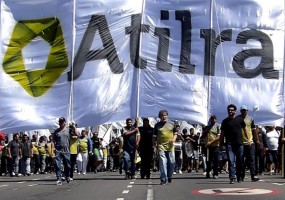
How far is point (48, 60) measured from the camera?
22781 millimetres

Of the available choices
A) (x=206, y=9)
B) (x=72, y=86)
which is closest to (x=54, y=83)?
(x=72, y=86)

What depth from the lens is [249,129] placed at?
65.3ft

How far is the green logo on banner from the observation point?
2277cm

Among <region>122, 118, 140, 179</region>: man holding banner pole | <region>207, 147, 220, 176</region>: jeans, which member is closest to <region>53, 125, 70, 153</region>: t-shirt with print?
<region>122, 118, 140, 179</region>: man holding banner pole

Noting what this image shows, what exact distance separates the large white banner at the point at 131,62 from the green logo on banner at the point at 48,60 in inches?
1.1

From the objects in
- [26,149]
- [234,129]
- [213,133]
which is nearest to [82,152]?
[26,149]

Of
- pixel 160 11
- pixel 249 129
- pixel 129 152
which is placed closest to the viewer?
pixel 249 129

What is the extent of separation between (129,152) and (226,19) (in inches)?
193

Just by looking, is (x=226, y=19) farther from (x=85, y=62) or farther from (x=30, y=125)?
(x=30, y=125)

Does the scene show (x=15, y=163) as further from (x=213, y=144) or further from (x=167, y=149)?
(x=167, y=149)

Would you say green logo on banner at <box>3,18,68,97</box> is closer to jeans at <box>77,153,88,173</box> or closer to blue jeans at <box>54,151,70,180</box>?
blue jeans at <box>54,151,70,180</box>

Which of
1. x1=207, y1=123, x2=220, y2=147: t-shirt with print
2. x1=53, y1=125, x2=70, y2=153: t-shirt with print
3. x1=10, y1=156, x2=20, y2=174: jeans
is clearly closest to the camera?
x1=53, y1=125, x2=70, y2=153: t-shirt with print

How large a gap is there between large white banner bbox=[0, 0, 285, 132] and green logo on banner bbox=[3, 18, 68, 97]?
0.09ft

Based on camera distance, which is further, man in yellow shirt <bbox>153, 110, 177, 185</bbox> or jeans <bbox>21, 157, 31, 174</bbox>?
jeans <bbox>21, 157, 31, 174</bbox>
